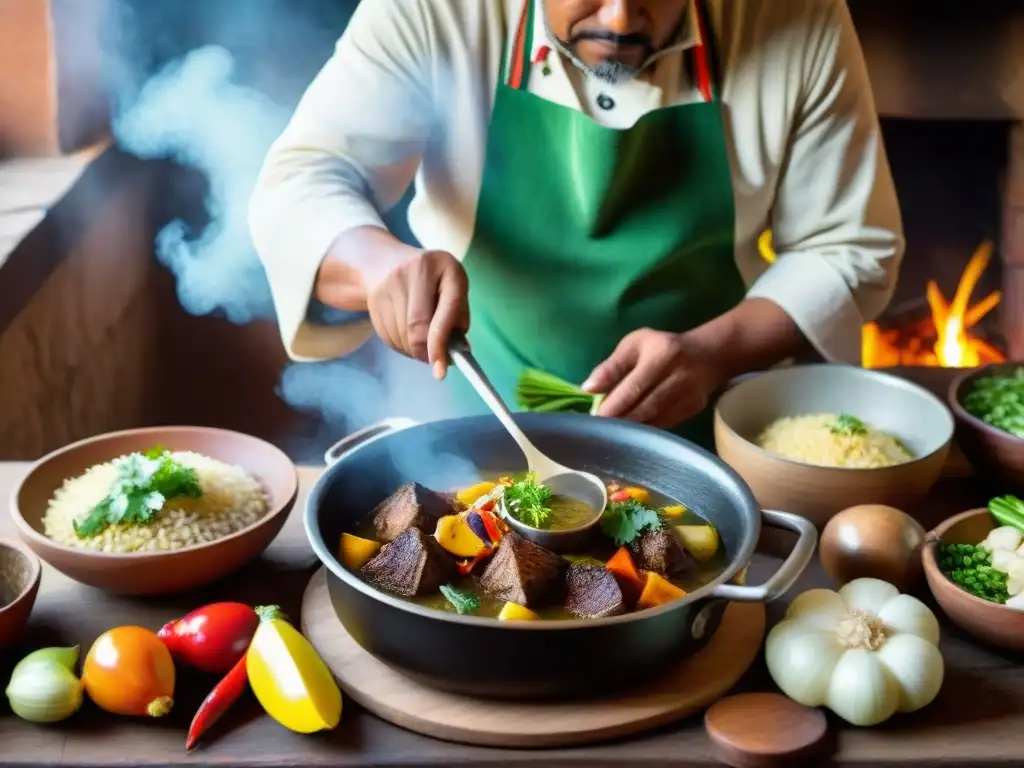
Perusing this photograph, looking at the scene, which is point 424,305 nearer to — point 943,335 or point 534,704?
point 534,704

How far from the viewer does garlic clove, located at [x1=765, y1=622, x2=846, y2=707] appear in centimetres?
117

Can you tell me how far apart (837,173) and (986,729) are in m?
1.10

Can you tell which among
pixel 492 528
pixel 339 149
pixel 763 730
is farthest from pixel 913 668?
pixel 339 149

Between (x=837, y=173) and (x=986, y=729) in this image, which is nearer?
(x=986, y=729)

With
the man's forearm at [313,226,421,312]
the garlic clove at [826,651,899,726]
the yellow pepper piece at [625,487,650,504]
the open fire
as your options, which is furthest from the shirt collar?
the open fire

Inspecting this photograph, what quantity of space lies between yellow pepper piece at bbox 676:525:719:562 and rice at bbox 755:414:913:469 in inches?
9.8

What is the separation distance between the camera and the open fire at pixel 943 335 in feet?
10.7

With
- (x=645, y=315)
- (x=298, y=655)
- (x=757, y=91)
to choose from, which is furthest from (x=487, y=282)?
(x=298, y=655)

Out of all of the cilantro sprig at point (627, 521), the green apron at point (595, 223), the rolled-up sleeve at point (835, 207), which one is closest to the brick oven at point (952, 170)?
the rolled-up sleeve at point (835, 207)

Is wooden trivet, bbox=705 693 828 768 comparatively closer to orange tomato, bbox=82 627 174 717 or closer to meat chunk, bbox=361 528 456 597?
meat chunk, bbox=361 528 456 597

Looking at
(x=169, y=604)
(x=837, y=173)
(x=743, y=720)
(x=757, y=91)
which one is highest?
(x=757, y=91)

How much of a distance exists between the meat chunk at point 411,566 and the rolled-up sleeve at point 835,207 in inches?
36.7

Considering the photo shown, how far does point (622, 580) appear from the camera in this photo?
1.26 m

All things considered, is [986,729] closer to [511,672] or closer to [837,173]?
Answer: [511,672]
